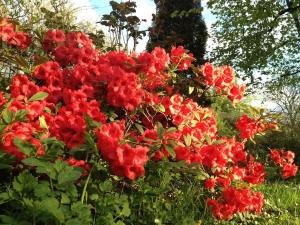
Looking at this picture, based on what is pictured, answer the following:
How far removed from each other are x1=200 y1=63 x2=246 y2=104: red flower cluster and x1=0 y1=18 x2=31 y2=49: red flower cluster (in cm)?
168

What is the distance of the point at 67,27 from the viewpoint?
638 centimetres

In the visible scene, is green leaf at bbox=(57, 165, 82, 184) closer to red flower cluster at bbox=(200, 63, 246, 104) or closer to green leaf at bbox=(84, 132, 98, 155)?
green leaf at bbox=(84, 132, 98, 155)

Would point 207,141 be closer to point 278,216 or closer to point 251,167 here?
point 251,167

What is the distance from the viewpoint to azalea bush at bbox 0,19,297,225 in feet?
7.70

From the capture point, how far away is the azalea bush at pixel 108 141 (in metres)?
2.35

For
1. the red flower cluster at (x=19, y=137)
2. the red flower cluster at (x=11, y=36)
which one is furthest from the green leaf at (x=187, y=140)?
the red flower cluster at (x=11, y=36)

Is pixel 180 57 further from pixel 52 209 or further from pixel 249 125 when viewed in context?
pixel 52 209

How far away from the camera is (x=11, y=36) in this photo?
3748 millimetres

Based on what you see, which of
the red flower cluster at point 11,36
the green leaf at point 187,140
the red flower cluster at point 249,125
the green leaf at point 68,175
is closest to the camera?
the green leaf at point 68,175

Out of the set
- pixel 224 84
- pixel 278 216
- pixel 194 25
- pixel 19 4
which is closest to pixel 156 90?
pixel 224 84

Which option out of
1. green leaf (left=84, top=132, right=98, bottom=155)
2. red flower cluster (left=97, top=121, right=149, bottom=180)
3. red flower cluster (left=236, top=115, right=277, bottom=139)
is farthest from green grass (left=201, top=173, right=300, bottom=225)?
green leaf (left=84, top=132, right=98, bottom=155)

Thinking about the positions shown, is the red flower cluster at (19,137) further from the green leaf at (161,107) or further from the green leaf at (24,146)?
the green leaf at (161,107)

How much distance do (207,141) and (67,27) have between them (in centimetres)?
359

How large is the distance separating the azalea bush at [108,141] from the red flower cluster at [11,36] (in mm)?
12
